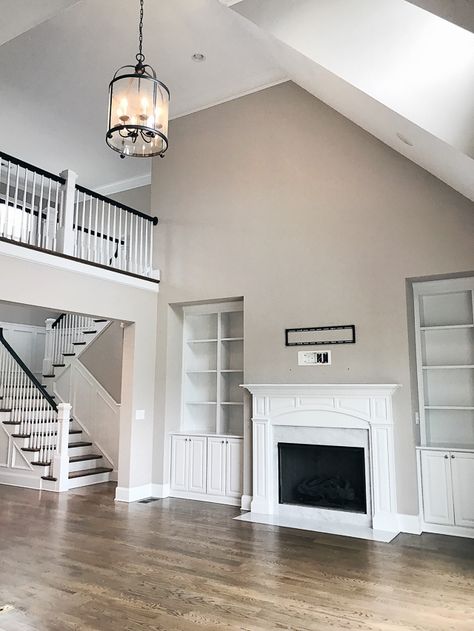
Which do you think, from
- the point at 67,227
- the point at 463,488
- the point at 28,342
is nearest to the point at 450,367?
the point at 463,488

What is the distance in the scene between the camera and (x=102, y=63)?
5.99 meters

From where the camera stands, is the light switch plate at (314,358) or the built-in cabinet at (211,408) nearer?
the light switch plate at (314,358)

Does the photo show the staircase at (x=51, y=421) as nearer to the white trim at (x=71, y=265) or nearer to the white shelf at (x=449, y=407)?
the white trim at (x=71, y=265)

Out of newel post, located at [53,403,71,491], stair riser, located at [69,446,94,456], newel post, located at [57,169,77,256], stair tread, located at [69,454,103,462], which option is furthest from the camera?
stair riser, located at [69,446,94,456]

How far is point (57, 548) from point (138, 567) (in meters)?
0.95

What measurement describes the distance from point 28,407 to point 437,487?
19.8 ft

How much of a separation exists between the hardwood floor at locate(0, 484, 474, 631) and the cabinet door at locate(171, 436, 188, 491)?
978 millimetres

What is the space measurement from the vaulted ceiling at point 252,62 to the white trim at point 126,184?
0.78 meters

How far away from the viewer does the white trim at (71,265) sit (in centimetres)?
500

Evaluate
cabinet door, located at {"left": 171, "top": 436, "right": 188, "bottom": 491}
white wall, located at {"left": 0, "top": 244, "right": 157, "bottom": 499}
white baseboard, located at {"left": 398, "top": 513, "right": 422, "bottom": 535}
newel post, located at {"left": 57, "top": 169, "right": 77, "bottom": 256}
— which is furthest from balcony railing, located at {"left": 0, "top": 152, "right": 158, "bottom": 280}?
white baseboard, located at {"left": 398, "top": 513, "right": 422, "bottom": 535}

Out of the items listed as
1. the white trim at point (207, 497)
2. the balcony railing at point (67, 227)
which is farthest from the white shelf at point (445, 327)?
the balcony railing at point (67, 227)

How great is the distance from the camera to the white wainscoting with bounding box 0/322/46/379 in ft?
31.1

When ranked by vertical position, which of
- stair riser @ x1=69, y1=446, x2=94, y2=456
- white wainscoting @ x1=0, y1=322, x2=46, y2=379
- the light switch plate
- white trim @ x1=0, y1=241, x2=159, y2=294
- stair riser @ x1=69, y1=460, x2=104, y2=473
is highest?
white trim @ x1=0, y1=241, x2=159, y2=294

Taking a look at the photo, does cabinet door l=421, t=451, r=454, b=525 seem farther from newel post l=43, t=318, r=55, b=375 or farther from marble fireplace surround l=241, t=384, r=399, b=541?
newel post l=43, t=318, r=55, b=375
